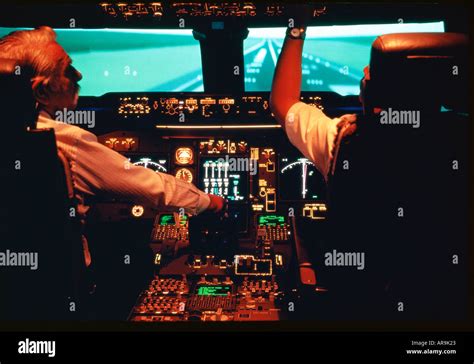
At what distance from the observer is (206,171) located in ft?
8.89

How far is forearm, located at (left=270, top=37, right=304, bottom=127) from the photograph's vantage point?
1.57 m

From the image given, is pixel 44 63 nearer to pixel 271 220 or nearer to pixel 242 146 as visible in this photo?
pixel 242 146

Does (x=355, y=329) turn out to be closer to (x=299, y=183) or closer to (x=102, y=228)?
(x=299, y=183)

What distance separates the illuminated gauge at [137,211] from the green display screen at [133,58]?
76 centimetres

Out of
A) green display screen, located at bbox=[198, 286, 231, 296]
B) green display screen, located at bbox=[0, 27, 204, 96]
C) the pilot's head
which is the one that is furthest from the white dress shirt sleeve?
green display screen, located at bbox=[0, 27, 204, 96]

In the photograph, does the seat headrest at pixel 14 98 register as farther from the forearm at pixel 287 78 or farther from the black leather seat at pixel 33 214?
the forearm at pixel 287 78

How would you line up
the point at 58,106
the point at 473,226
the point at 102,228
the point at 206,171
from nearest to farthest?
1. the point at 473,226
2. the point at 58,106
3. the point at 102,228
4. the point at 206,171

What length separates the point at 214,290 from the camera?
6.75ft

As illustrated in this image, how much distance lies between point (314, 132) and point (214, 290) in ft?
2.84

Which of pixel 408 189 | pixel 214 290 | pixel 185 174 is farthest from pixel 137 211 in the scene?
pixel 408 189

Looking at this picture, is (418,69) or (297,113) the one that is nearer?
(418,69)

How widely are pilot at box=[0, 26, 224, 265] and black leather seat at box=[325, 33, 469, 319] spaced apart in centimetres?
71

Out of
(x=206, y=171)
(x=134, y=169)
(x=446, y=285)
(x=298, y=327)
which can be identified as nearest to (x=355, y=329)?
(x=298, y=327)

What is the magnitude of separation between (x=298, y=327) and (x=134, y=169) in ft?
2.59
